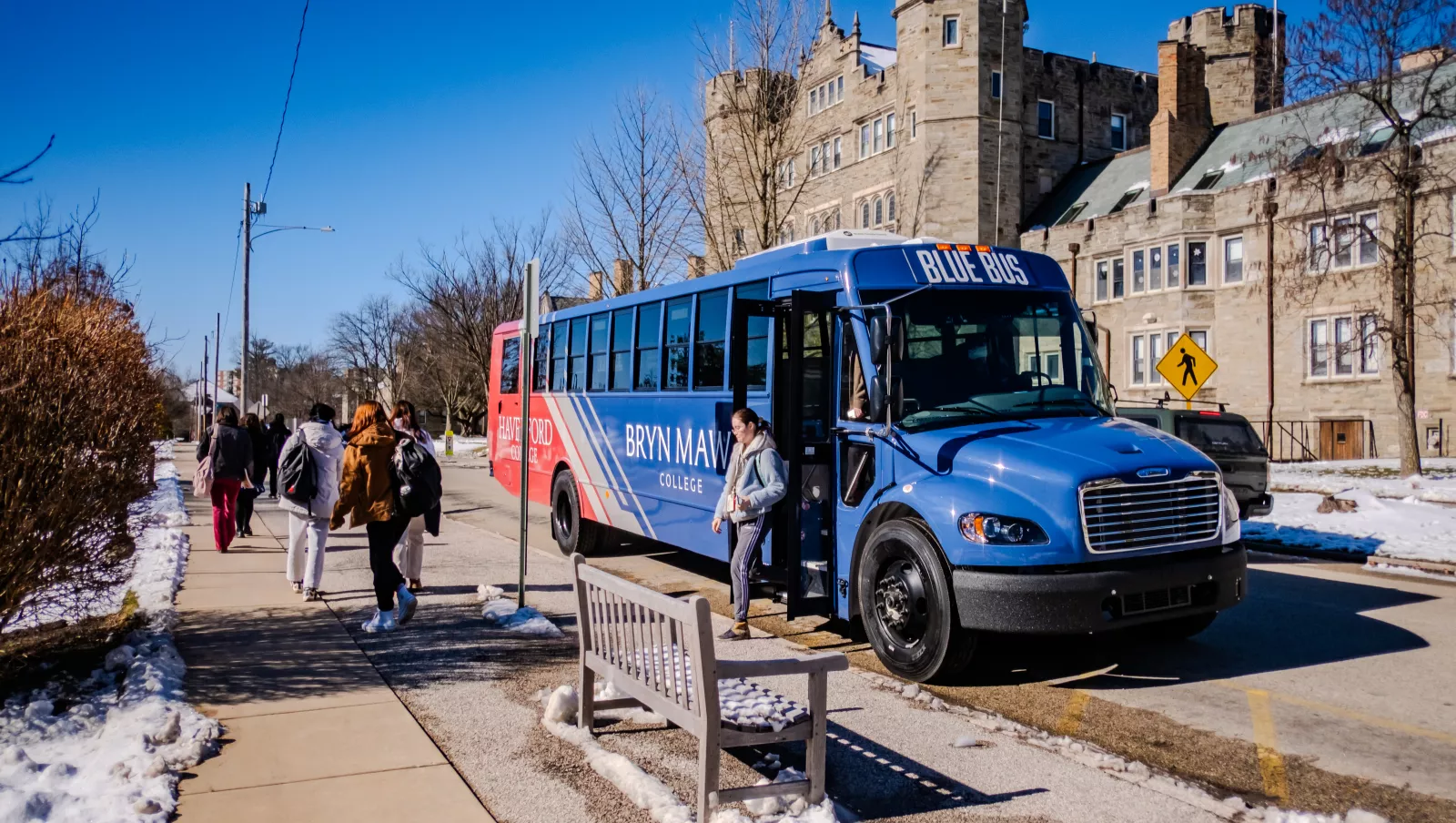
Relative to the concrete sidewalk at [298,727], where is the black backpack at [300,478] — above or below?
above

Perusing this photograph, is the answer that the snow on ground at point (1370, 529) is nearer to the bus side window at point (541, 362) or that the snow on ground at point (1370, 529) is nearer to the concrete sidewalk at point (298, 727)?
the bus side window at point (541, 362)

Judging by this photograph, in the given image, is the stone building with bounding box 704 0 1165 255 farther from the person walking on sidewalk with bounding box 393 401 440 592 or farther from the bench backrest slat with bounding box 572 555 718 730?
the bench backrest slat with bounding box 572 555 718 730

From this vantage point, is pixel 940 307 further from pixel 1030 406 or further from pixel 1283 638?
pixel 1283 638

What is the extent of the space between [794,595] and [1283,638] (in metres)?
3.91

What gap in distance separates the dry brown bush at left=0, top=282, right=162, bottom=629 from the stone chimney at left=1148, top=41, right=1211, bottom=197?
133ft

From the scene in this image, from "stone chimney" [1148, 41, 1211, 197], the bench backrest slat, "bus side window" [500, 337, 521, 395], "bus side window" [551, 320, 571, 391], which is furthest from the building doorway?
the bench backrest slat

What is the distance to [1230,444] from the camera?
16.6m

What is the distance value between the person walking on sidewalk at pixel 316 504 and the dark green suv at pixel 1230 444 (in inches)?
440

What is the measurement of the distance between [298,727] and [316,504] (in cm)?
433

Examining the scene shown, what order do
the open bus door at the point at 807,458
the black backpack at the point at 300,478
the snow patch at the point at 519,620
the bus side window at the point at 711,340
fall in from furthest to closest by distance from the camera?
the bus side window at the point at 711,340 < the black backpack at the point at 300,478 < the snow patch at the point at 519,620 < the open bus door at the point at 807,458

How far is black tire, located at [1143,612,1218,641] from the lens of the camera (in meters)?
8.24

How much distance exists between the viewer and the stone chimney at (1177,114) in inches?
1628

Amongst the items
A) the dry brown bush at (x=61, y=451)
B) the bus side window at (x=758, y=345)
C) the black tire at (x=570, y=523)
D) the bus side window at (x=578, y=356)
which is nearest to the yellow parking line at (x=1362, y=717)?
the bus side window at (x=758, y=345)

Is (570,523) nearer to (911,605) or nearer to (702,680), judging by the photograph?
(911,605)
